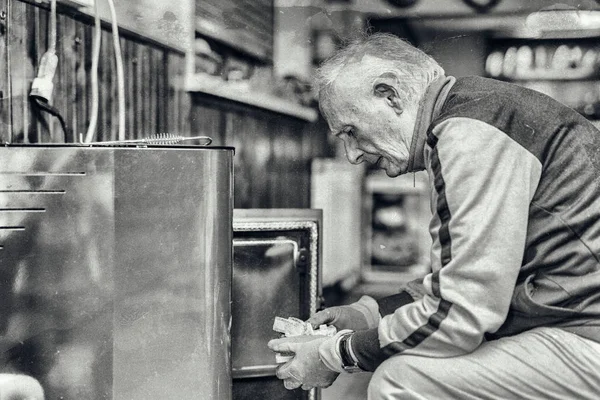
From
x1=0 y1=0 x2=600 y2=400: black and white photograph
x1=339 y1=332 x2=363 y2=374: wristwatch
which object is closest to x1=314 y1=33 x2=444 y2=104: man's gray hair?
x1=0 y1=0 x2=600 y2=400: black and white photograph

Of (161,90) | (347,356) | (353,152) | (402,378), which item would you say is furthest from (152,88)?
(402,378)

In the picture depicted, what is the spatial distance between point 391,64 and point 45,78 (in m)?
0.86

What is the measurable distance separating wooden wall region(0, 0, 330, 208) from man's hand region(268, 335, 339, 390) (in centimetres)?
80

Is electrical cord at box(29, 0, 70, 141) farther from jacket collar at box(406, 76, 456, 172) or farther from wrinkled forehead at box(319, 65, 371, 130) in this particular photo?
jacket collar at box(406, 76, 456, 172)

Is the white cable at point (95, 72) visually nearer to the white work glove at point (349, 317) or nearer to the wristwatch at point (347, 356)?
the white work glove at point (349, 317)

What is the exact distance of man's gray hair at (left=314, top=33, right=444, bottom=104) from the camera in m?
1.42

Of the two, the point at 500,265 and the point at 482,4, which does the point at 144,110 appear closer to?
the point at 482,4

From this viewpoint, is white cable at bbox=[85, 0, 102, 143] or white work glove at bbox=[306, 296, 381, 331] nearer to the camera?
white work glove at bbox=[306, 296, 381, 331]

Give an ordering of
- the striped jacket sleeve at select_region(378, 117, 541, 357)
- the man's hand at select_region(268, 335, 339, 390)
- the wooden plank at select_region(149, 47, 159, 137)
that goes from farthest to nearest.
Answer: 1. the wooden plank at select_region(149, 47, 159, 137)
2. the man's hand at select_region(268, 335, 339, 390)
3. the striped jacket sleeve at select_region(378, 117, 541, 357)

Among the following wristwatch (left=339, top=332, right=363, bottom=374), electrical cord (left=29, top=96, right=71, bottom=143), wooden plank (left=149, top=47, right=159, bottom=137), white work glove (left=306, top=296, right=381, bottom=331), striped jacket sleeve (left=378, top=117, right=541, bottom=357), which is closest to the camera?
striped jacket sleeve (left=378, top=117, right=541, bottom=357)

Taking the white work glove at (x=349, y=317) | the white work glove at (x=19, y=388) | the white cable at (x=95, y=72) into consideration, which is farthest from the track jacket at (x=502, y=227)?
the white cable at (x=95, y=72)

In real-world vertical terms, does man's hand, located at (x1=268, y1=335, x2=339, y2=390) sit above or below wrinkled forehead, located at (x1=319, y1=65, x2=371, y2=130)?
below

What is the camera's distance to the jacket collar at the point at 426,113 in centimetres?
139

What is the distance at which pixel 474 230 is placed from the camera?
1.18 metres
